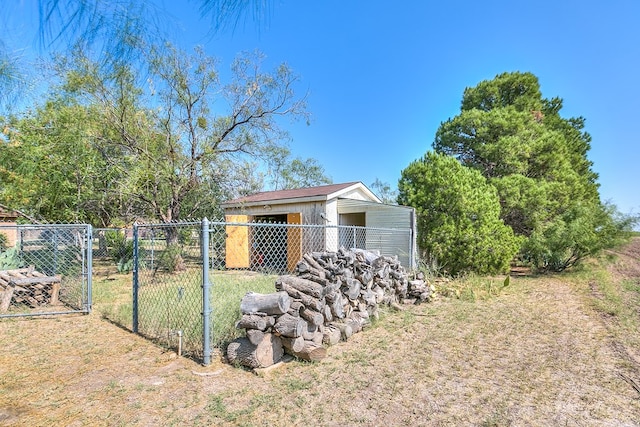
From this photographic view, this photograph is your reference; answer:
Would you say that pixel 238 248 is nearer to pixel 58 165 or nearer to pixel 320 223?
pixel 320 223

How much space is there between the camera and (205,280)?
135 inches

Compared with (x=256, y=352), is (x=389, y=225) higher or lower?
higher

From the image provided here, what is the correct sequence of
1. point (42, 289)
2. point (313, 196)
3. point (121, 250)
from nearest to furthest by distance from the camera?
point (42, 289)
point (313, 196)
point (121, 250)


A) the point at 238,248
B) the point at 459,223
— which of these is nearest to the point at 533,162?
the point at 459,223

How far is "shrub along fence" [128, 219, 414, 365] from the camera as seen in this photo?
3.75 m

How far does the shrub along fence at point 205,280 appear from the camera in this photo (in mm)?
3748

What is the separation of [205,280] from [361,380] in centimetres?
191

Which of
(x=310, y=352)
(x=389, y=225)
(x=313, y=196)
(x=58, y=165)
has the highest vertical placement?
(x=58, y=165)

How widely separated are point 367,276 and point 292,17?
429cm

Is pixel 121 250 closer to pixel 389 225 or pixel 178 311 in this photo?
pixel 178 311

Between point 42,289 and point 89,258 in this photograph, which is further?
point 42,289

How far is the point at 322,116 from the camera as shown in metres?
13.0

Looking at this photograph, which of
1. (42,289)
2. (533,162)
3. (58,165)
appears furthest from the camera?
(533,162)

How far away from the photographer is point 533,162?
13.0 m
